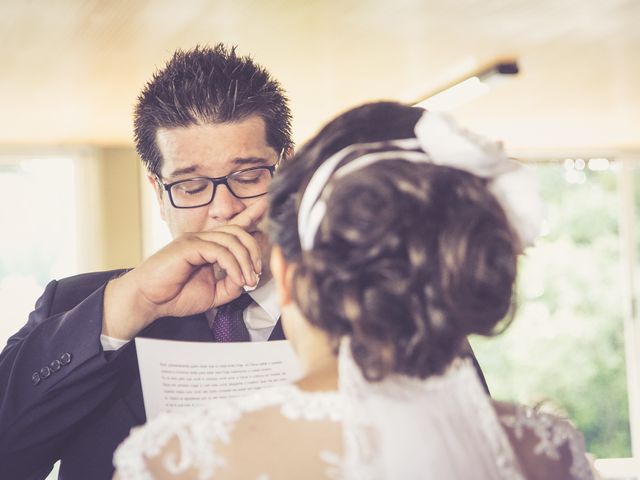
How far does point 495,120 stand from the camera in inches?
316

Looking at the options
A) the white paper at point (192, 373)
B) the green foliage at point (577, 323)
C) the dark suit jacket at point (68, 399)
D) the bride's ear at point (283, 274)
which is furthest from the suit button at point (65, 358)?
the green foliage at point (577, 323)

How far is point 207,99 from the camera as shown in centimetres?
196

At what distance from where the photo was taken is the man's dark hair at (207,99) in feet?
6.48

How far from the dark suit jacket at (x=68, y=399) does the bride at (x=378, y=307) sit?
0.51 m

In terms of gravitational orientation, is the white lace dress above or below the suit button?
below

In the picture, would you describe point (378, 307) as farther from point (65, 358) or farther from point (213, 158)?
point (213, 158)

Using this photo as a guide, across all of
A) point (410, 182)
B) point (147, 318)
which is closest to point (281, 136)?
point (147, 318)

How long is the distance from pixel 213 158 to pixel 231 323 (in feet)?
1.23

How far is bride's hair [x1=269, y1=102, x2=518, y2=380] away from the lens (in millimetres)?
1126

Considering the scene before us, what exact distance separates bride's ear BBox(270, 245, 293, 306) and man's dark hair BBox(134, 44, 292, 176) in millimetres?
771

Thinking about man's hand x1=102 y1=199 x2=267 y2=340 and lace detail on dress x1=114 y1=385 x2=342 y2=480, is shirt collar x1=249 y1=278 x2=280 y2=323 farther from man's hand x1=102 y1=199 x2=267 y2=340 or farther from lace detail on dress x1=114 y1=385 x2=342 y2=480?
lace detail on dress x1=114 y1=385 x2=342 y2=480

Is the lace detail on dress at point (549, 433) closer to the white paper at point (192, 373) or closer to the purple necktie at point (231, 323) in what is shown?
the white paper at point (192, 373)

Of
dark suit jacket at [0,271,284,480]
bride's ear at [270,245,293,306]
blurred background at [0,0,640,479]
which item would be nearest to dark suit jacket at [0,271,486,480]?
dark suit jacket at [0,271,284,480]

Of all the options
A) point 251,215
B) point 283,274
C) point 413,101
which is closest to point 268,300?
point 251,215
